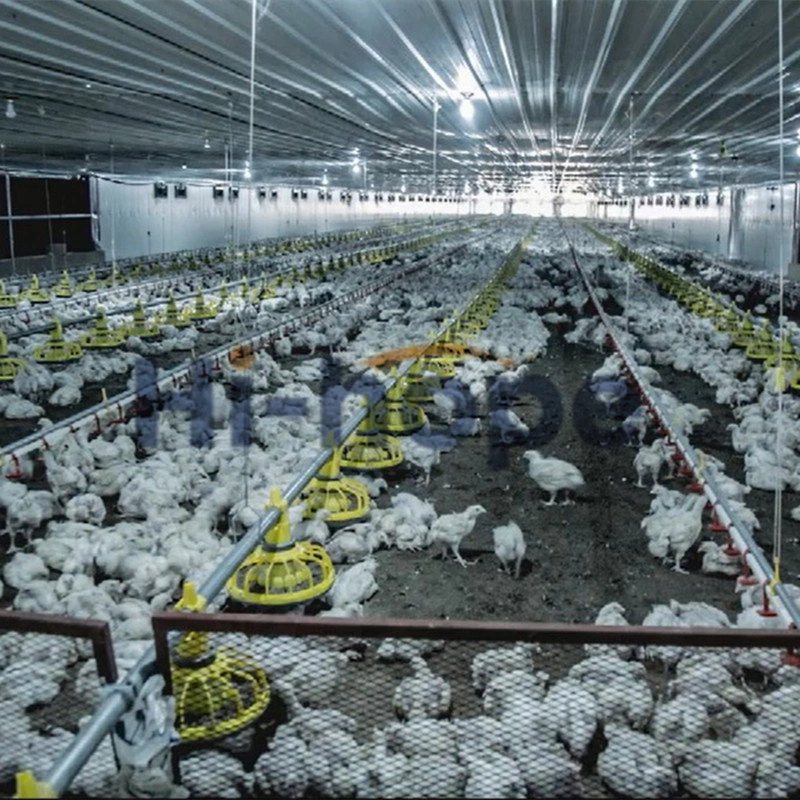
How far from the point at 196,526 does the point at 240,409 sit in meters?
3.20

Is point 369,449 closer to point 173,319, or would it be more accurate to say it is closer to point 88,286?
point 173,319

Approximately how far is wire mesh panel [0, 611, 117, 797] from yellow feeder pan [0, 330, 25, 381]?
6.57 m

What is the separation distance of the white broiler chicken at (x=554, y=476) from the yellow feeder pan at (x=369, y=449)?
1.14m

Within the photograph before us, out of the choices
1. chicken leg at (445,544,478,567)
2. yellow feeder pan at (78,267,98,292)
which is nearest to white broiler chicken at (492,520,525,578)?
chicken leg at (445,544,478,567)

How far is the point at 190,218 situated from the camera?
2928 centimetres

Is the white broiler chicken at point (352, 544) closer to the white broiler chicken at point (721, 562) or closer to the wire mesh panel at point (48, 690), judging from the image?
the wire mesh panel at point (48, 690)

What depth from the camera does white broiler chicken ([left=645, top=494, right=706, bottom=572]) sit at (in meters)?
4.87

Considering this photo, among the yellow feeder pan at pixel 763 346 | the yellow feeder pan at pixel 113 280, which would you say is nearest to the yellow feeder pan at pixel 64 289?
the yellow feeder pan at pixel 113 280

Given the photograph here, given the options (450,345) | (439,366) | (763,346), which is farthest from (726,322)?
(439,366)

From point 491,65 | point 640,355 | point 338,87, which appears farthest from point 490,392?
point 338,87

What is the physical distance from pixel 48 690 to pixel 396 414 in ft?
14.8

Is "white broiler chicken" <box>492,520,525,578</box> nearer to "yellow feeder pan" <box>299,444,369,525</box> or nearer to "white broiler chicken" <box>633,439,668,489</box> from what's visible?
"yellow feeder pan" <box>299,444,369,525</box>

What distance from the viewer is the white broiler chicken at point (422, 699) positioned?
3234 millimetres

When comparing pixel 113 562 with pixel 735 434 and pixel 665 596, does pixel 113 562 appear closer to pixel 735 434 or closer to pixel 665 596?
pixel 665 596
